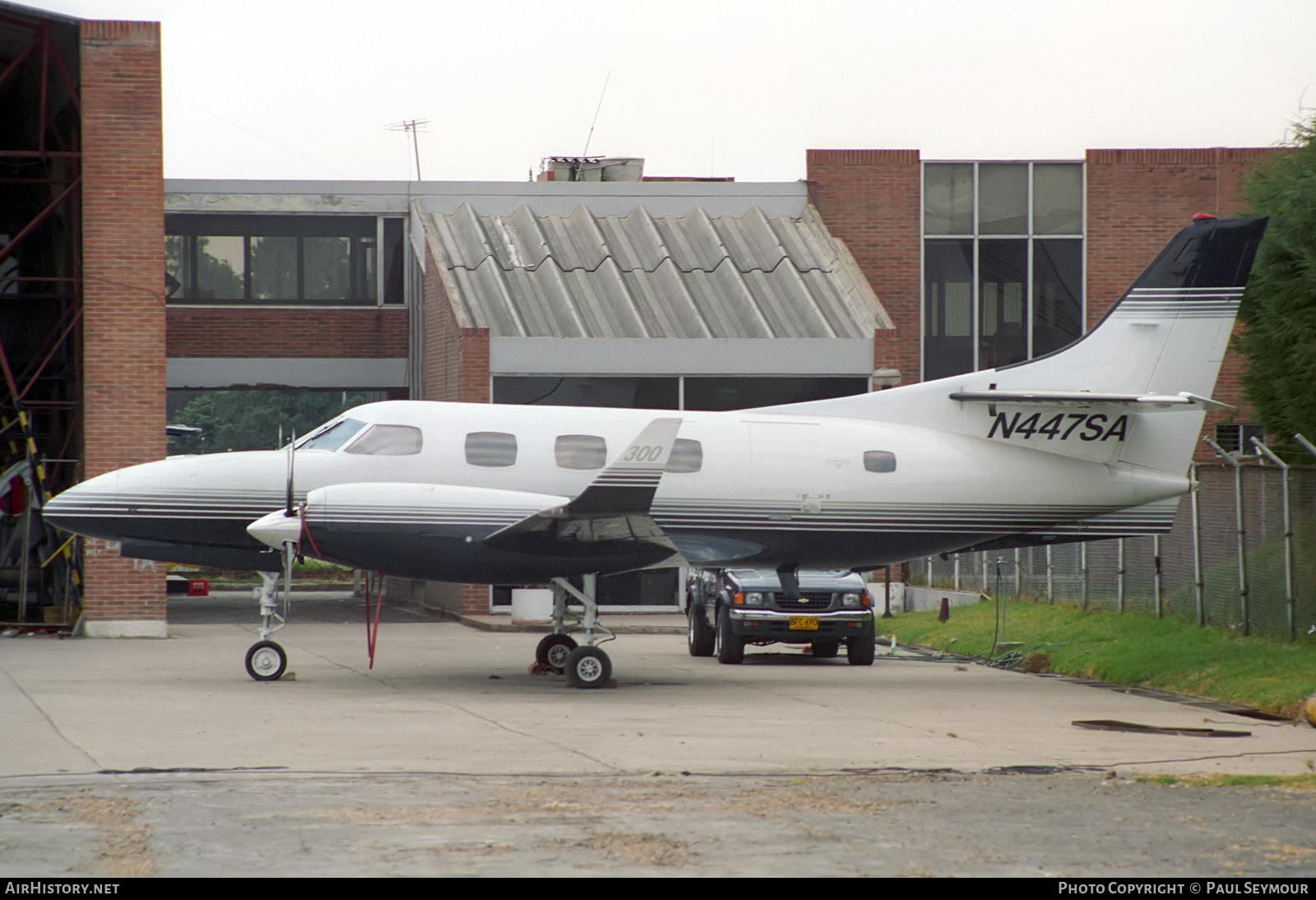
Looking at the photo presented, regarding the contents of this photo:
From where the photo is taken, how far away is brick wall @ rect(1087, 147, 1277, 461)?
3366 centimetres

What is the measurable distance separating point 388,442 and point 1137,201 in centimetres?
2235

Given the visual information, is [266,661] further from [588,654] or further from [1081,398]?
[1081,398]

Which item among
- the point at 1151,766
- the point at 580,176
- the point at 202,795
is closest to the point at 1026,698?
the point at 1151,766

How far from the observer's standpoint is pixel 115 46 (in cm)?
2412

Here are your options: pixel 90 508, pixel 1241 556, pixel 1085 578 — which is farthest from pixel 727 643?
pixel 90 508

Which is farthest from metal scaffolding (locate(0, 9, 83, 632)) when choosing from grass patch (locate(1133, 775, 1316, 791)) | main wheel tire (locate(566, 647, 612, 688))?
grass patch (locate(1133, 775, 1316, 791))

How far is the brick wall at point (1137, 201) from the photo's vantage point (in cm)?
3366

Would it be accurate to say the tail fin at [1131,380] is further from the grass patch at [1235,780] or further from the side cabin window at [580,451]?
the grass patch at [1235,780]

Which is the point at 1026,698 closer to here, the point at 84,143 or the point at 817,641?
the point at 817,641

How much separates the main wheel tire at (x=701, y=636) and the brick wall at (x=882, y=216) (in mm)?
12717

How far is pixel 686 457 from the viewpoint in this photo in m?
18.2

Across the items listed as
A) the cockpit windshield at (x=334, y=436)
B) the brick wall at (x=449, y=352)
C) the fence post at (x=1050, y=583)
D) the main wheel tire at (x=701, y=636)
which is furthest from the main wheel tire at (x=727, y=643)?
the brick wall at (x=449, y=352)

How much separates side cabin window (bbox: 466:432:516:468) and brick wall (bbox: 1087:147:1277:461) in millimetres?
20007

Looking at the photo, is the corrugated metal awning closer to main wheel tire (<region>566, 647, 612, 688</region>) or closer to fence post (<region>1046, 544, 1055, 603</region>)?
fence post (<region>1046, 544, 1055, 603</region>)
